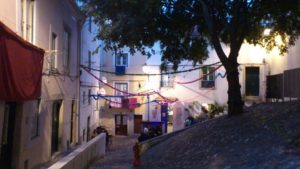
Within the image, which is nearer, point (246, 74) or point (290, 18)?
point (290, 18)

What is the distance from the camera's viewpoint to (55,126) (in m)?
19.6

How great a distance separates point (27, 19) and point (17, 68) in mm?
4110

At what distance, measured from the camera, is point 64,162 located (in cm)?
1087

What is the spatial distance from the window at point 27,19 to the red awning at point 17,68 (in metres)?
1.23

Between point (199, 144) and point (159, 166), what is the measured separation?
1349 mm

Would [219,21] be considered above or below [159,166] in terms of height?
above

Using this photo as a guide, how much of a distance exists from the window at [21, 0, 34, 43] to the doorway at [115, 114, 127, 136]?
27.4 m

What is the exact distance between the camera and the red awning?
9.92 meters

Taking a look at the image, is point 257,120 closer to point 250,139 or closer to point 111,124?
point 250,139

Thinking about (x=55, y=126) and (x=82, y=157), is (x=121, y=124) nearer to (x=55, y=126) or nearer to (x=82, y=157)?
(x=55, y=126)

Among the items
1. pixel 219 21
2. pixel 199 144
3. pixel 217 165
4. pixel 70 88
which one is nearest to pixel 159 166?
pixel 199 144

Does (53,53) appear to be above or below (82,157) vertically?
above

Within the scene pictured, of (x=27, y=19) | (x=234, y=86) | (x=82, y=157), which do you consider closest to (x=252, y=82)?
(x=234, y=86)

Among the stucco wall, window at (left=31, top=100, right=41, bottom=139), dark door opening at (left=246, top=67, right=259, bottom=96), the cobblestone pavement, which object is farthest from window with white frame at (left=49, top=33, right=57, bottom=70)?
dark door opening at (left=246, top=67, right=259, bottom=96)
